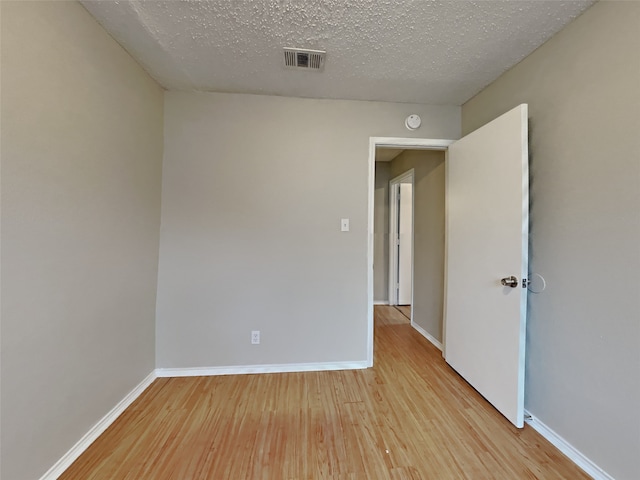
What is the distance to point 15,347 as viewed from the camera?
109 cm

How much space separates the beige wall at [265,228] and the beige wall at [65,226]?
318 millimetres

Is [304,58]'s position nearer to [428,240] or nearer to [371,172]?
[371,172]

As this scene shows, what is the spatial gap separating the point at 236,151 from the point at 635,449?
279 cm

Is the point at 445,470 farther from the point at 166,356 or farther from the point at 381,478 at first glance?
the point at 166,356

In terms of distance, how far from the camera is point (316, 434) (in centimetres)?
160

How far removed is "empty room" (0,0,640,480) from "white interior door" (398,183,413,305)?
184 cm

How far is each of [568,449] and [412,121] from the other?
7.78 ft

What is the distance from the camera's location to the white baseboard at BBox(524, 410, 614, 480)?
131cm

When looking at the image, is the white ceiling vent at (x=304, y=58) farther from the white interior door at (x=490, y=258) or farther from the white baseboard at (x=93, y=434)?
the white baseboard at (x=93, y=434)

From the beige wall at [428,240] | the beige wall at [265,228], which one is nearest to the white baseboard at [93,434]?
the beige wall at [265,228]

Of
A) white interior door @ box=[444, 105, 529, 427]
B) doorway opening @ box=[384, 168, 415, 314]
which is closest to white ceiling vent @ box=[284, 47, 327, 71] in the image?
white interior door @ box=[444, 105, 529, 427]

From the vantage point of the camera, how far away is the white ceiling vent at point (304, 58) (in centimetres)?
166

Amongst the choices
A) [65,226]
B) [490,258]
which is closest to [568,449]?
[490,258]

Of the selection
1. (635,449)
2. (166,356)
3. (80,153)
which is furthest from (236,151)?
(635,449)
